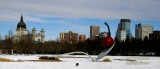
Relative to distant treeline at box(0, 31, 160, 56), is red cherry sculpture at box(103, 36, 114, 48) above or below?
above

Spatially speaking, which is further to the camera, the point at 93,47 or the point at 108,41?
the point at 93,47

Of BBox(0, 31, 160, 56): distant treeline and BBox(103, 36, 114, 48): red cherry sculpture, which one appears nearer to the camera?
BBox(103, 36, 114, 48): red cherry sculpture

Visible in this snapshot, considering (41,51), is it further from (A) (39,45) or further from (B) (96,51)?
(B) (96,51)

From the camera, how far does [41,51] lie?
367 feet

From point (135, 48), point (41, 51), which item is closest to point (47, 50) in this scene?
point (41, 51)

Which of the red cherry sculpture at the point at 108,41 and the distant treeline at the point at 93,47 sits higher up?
the red cherry sculpture at the point at 108,41

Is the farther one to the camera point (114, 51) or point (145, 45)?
point (114, 51)

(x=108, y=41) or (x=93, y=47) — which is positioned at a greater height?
(x=108, y=41)

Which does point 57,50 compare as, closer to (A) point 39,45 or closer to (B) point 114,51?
(A) point 39,45

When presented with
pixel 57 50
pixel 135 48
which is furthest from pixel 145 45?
pixel 57 50

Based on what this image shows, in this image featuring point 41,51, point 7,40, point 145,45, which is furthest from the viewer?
point 41,51

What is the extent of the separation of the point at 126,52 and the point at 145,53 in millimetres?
5978

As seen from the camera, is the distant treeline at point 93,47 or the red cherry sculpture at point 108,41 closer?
the red cherry sculpture at point 108,41

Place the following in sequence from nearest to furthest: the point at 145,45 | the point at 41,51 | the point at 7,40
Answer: the point at 145,45, the point at 7,40, the point at 41,51
